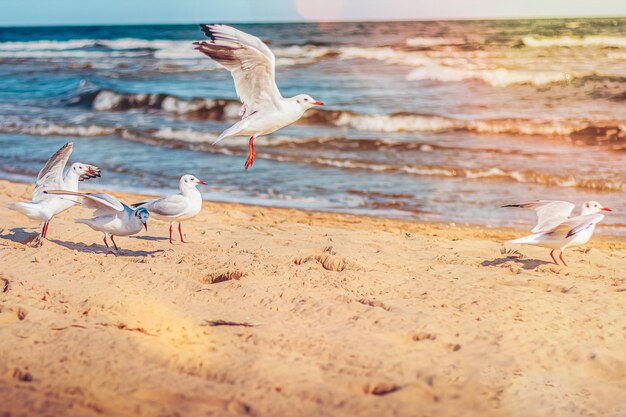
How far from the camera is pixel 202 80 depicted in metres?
24.2

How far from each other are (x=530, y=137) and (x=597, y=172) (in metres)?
3.18

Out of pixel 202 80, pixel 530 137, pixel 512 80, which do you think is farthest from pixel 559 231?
pixel 202 80

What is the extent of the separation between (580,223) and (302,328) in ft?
8.75

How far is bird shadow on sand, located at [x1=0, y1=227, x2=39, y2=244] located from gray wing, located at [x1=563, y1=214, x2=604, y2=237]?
438 cm

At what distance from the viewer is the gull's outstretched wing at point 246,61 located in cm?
468

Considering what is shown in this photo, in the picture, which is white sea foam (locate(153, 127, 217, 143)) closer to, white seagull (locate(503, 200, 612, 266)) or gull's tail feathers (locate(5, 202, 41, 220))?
gull's tail feathers (locate(5, 202, 41, 220))

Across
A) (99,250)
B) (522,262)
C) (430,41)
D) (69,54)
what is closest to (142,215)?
(99,250)

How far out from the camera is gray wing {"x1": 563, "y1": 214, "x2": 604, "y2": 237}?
18.4ft

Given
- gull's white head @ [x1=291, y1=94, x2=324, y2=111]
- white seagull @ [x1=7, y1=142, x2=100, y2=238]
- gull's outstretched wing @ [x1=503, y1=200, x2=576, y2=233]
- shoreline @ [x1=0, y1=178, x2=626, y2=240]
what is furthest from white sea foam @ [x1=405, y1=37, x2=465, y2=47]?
gull's white head @ [x1=291, y1=94, x2=324, y2=111]

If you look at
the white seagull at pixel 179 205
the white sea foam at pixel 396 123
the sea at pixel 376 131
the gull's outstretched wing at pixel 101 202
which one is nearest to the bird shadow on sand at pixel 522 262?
the sea at pixel 376 131

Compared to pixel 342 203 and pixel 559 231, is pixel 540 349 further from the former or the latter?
pixel 342 203

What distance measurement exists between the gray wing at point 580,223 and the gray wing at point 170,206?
3036 millimetres

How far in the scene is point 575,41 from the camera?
96.3 ft

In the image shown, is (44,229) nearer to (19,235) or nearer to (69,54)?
(19,235)
